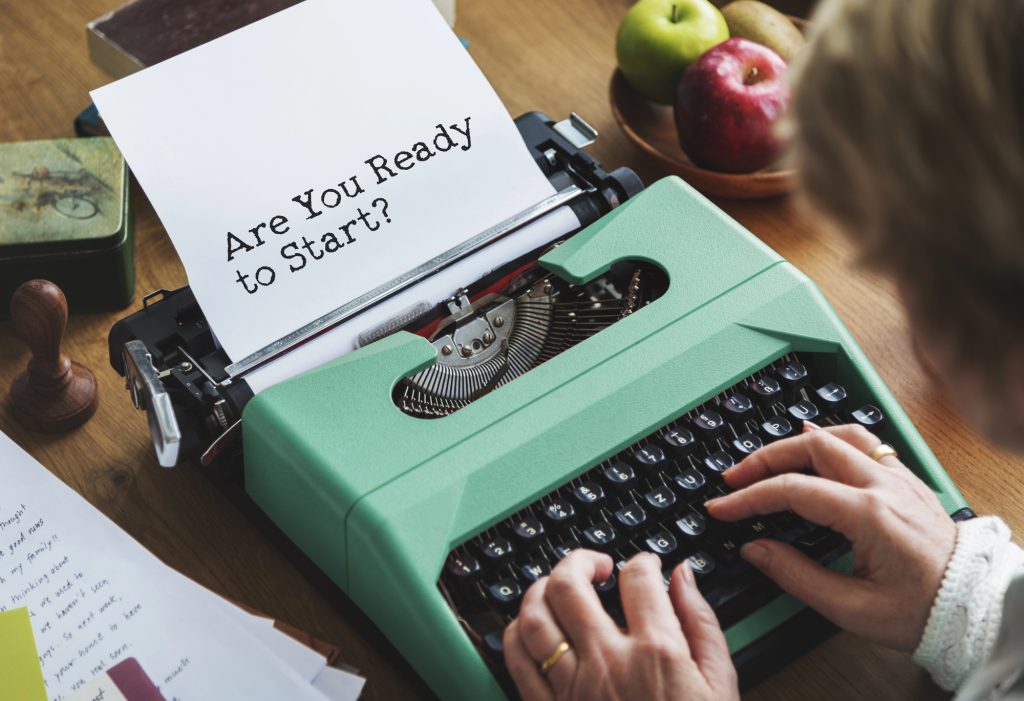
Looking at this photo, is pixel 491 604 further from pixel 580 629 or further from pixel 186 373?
pixel 186 373

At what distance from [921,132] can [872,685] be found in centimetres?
62

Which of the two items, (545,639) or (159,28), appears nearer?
(545,639)

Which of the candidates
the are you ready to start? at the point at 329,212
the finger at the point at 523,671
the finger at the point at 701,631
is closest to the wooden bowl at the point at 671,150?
the are you ready to start? at the point at 329,212

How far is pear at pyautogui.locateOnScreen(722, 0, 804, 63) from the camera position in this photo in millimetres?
1595

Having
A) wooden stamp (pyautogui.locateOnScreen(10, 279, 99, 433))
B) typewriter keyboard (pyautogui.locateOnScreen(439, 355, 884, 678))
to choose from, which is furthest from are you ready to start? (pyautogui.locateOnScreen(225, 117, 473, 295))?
typewriter keyboard (pyautogui.locateOnScreen(439, 355, 884, 678))

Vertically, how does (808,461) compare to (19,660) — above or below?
below

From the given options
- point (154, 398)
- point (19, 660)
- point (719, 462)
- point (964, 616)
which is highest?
point (154, 398)

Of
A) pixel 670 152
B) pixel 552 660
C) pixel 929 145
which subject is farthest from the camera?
pixel 670 152

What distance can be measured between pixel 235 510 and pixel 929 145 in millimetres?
812

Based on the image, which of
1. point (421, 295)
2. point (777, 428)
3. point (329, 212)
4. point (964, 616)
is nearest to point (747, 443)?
point (777, 428)

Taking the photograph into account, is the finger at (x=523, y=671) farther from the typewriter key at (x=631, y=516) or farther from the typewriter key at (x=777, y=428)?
the typewriter key at (x=777, y=428)

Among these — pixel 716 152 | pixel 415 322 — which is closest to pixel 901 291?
pixel 415 322

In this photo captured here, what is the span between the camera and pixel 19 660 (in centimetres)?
105

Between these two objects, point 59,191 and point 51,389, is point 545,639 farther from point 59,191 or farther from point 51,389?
point 59,191
